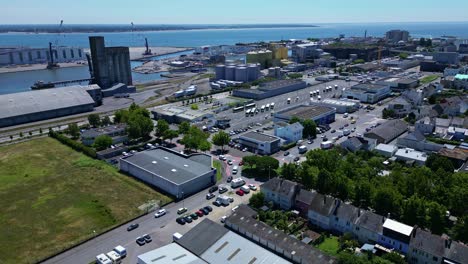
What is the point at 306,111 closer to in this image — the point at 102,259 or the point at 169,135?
the point at 169,135

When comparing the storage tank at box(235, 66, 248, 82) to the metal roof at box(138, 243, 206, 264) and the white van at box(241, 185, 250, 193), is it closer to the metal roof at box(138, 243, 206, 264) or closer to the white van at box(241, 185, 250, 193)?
the white van at box(241, 185, 250, 193)

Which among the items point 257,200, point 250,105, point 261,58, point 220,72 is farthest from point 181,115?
point 261,58

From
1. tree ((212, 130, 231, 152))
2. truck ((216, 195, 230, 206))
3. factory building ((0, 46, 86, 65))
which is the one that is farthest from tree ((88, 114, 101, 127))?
factory building ((0, 46, 86, 65))

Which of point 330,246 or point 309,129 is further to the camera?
point 309,129

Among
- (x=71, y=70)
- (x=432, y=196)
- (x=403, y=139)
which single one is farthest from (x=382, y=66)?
(x=71, y=70)

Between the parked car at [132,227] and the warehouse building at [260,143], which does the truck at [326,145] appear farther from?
the parked car at [132,227]

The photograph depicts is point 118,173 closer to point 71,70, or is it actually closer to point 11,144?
point 11,144
